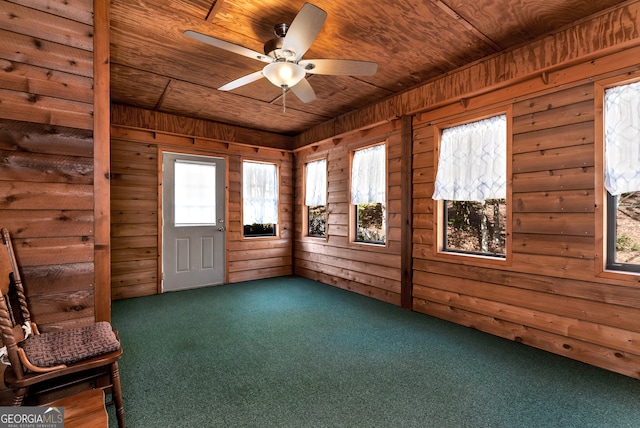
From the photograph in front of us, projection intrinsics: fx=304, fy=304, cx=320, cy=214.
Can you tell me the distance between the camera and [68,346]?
1.53 m

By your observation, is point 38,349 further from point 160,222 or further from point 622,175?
point 622,175

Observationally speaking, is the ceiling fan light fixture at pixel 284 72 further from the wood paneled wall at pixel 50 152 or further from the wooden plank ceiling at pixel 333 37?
the wood paneled wall at pixel 50 152

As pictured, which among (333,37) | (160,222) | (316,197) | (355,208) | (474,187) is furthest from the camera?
(316,197)

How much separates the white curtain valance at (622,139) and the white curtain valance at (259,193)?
4598 millimetres

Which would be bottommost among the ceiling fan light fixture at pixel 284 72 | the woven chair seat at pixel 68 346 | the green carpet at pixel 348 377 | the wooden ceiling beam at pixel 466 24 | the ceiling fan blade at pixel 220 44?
the green carpet at pixel 348 377

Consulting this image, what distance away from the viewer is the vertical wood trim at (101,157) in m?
1.90

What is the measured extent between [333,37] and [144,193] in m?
3.54

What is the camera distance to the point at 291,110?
4.56 meters

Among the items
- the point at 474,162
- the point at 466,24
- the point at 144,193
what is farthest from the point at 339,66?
the point at 144,193

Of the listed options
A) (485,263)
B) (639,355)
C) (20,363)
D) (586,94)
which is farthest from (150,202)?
(639,355)

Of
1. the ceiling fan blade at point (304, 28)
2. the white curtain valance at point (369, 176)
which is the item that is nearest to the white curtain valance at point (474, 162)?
the white curtain valance at point (369, 176)

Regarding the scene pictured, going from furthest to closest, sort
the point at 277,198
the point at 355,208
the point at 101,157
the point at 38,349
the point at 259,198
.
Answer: the point at 277,198 < the point at 259,198 < the point at 355,208 < the point at 101,157 < the point at 38,349

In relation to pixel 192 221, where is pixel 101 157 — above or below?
above

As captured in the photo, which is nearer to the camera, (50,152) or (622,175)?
(50,152)
